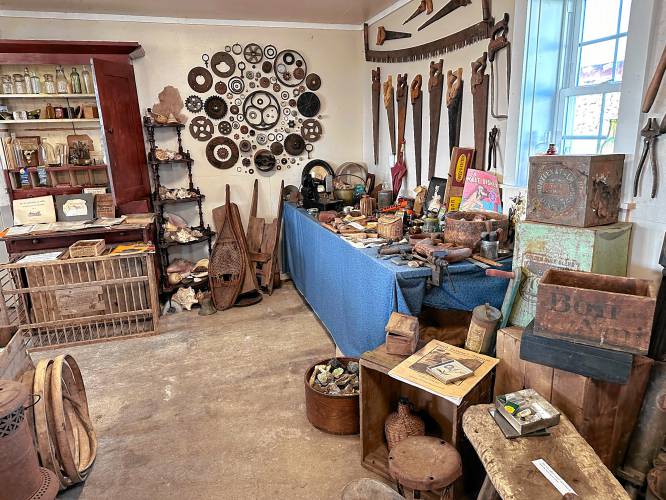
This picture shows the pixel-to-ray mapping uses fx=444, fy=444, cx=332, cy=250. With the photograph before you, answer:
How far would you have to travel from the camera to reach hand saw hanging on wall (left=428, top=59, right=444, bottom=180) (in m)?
3.22

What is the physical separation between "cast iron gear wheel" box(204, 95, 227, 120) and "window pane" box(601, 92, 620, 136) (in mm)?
3358

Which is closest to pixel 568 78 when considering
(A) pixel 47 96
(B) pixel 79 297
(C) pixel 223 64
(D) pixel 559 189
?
(D) pixel 559 189

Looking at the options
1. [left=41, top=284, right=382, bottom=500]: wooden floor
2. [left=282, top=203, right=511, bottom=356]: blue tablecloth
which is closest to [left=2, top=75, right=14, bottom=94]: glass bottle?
[left=41, top=284, right=382, bottom=500]: wooden floor

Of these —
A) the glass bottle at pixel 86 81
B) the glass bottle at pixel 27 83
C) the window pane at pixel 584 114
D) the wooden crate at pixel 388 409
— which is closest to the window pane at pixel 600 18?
the window pane at pixel 584 114

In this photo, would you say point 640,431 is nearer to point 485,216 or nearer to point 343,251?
point 485,216

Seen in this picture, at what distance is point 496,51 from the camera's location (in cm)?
261

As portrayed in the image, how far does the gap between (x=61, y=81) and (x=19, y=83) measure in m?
0.32

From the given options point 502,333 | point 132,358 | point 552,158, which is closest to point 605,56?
point 552,158

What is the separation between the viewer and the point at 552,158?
195 cm

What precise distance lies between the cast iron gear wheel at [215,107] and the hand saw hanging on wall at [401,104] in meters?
1.72

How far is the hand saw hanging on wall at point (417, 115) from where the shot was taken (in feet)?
11.5

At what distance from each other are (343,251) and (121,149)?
2307 millimetres

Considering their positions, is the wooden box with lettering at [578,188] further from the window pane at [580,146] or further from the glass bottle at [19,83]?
the glass bottle at [19,83]

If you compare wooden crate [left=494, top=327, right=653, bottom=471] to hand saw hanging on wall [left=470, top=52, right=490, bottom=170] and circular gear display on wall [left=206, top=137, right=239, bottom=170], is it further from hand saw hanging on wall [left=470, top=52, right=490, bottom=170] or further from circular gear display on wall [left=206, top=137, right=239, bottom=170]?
circular gear display on wall [left=206, top=137, right=239, bottom=170]
